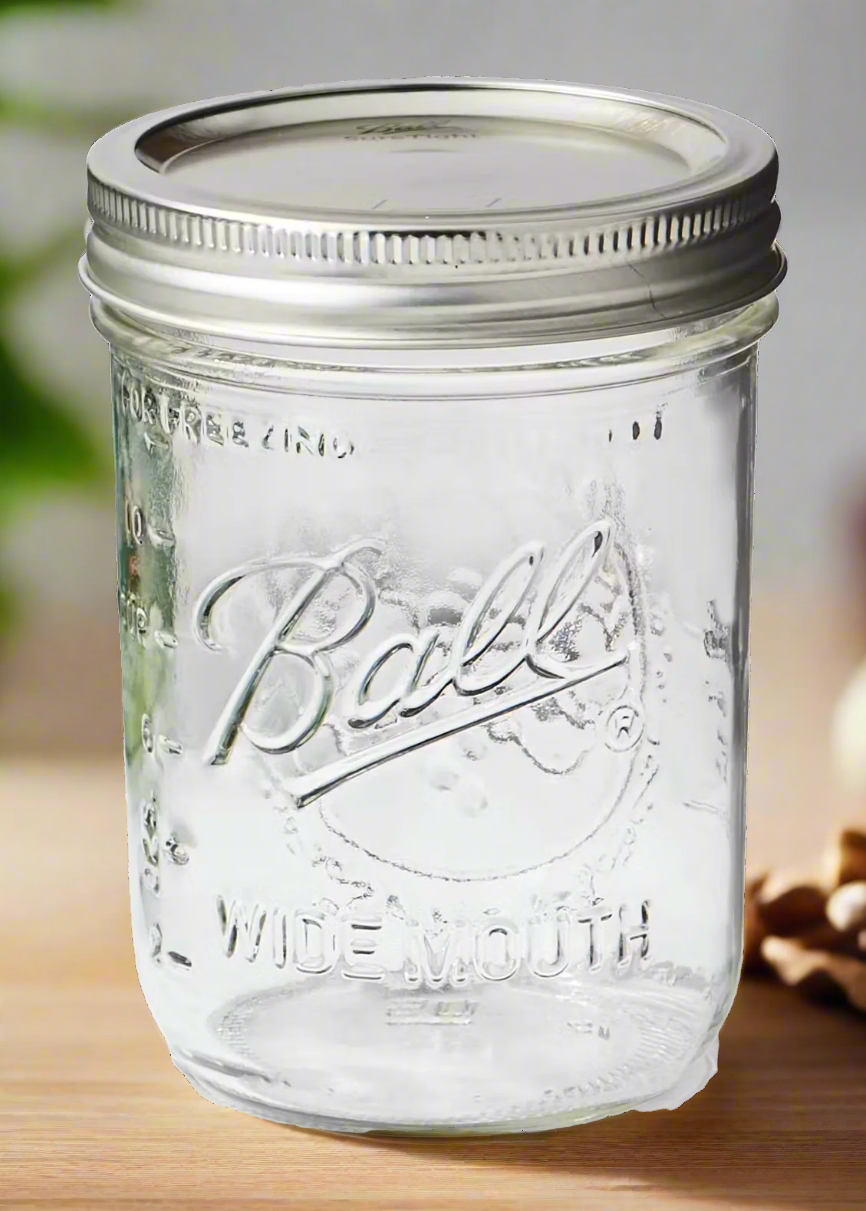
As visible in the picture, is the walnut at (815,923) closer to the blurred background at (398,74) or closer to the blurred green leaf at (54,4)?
the blurred background at (398,74)

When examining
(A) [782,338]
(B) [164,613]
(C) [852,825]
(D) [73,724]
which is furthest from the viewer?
(A) [782,338]

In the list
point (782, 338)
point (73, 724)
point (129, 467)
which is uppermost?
point (129, 467)

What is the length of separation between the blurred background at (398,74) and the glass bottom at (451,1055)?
0.30 m

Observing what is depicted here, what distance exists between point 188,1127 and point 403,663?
0.61 ft

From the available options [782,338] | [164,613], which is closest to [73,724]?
[164,613]

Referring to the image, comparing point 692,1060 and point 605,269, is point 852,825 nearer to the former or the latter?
point 692,1060

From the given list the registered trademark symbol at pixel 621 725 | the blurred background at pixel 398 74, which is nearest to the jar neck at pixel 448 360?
the registered trademark symbol at pixel 621 725

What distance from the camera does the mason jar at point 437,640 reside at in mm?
572

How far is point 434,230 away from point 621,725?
0.19 m

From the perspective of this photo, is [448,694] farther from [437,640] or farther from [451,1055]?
[451,1055]

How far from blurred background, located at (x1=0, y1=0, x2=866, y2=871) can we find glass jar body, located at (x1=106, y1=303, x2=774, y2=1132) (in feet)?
1.00

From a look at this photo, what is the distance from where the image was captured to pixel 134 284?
570mm

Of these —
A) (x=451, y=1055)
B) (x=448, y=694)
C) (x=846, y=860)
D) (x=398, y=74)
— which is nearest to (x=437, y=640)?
(x=448, y=694)

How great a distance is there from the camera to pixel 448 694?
0.61m
